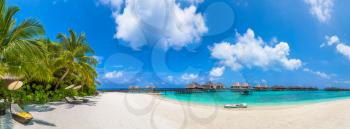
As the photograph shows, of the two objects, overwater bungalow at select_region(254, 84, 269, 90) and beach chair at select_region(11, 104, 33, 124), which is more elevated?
overwater bungalow at select_region(254, 84, 269, 90)

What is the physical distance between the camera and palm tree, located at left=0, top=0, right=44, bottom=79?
8109 mm

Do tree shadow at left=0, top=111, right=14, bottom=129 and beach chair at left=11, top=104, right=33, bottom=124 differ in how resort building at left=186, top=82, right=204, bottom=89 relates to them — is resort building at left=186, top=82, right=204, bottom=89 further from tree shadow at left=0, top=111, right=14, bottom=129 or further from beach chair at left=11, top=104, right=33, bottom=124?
beach chair at left=11, top=104, right=33, bottom=124

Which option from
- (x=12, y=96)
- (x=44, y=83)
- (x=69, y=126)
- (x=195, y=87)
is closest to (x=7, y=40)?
(x=69, y=126)

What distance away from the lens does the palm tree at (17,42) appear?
811cm

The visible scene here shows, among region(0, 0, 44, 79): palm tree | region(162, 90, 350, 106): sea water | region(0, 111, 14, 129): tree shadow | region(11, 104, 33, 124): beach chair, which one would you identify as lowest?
region(162, 90, 350, 106): sea water

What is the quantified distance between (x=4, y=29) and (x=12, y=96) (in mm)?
6121

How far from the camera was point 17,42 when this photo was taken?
26.8ft

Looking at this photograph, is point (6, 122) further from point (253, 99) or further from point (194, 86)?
point (194, 86)

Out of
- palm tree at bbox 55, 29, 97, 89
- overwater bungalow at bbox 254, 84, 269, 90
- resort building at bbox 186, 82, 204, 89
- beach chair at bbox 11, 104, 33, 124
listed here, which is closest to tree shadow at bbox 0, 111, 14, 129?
beach chair at bbox 11, 104, 33, 124

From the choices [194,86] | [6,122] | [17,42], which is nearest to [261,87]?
[194,86]

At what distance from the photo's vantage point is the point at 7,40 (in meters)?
8.30

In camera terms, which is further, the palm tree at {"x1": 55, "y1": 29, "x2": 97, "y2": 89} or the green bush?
the palm tree at {"x1": 55, "y1": 29, "x2": 97, "y2": 89}

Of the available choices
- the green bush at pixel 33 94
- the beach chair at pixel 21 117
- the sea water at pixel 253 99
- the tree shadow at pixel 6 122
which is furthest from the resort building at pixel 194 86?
the beach chair at pixel 21 117

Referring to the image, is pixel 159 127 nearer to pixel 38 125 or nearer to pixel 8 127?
pixel 38 125
